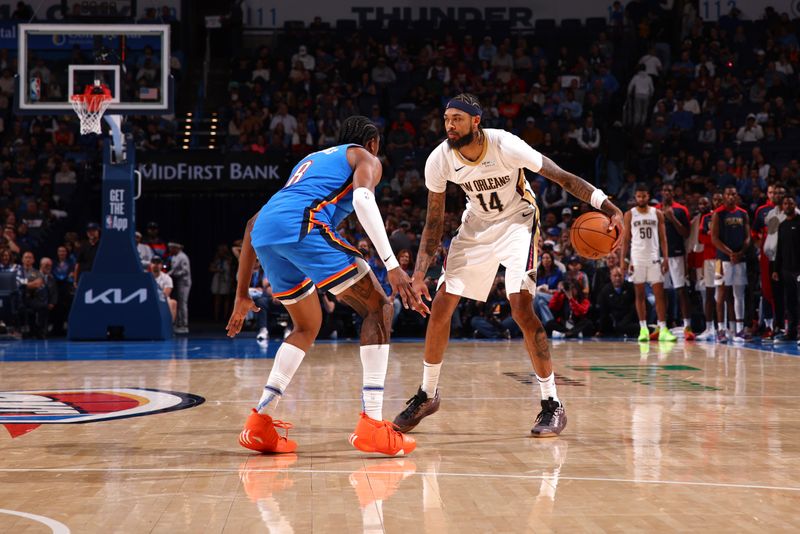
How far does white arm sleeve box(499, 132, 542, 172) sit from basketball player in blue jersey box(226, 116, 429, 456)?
2.69 ft

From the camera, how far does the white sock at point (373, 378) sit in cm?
514

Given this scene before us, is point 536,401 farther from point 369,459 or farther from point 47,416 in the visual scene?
point 47,416

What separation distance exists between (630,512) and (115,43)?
11.6 metres

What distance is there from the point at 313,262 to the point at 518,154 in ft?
4.71

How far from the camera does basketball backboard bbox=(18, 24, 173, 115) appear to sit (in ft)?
42.9

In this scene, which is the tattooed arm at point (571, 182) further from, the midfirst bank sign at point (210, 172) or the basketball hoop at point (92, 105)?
the midfirst bank sign at point (210, 172)

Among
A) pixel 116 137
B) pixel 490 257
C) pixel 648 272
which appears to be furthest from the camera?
pixel 116 137

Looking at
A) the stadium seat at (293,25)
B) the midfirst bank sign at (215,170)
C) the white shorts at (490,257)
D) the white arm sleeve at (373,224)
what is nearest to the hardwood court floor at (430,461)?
the white shorts at (490,257)

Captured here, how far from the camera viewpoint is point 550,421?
567cm

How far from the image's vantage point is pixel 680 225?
45.2 ft

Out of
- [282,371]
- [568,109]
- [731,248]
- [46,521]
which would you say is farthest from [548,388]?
[568,109]

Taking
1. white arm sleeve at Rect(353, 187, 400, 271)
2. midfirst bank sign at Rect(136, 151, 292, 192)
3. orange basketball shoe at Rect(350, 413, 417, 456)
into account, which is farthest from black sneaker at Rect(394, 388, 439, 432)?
midfirst bank sign at Rect(136, 151, 292, 192)

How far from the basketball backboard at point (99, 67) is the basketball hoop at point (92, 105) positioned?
0.09 meters

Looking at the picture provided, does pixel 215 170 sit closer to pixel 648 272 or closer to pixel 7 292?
pixel 7 292
